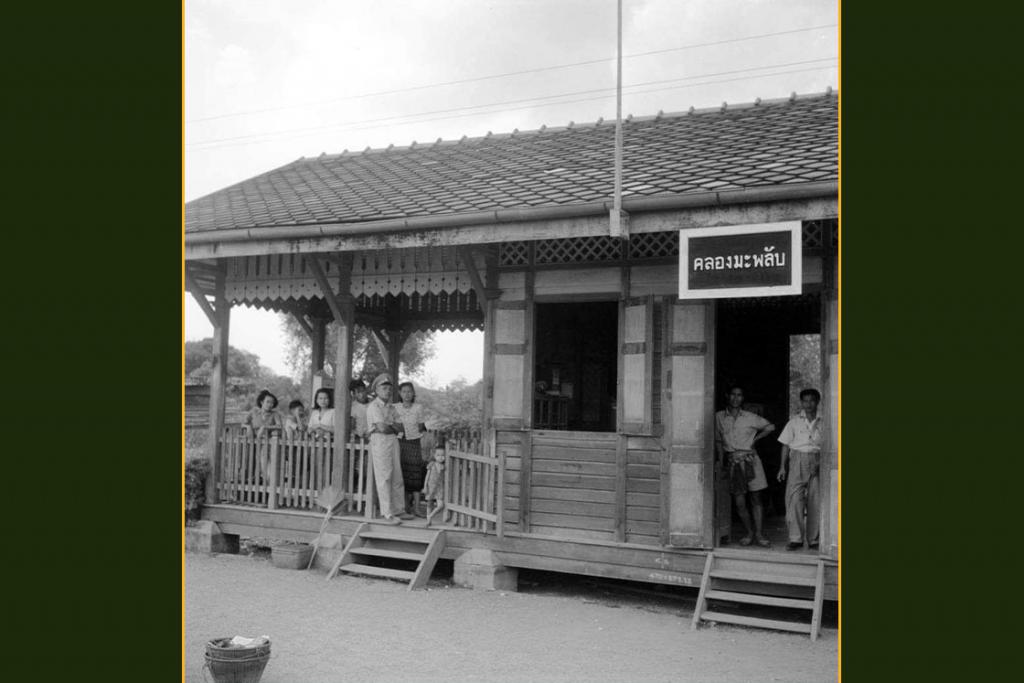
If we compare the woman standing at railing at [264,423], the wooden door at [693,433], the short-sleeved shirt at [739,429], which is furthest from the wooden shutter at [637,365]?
the woman standing at railing at [264,423]

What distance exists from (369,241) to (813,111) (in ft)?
17.0

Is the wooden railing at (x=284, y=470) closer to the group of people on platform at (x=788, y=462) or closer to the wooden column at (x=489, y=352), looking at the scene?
the wooden column at (x=489, y=352)

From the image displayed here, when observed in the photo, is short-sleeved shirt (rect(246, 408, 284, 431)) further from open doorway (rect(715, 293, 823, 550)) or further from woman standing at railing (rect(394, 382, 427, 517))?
open doorway (rect(715, 293, 823, 550))

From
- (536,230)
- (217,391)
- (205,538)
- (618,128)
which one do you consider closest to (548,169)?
(536,230)

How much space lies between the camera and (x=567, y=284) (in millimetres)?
9023

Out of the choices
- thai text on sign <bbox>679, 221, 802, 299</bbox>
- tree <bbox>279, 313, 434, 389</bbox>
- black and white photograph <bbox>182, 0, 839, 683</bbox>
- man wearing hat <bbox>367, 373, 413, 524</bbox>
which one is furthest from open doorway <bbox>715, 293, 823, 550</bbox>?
tree <bbox>279, 313, 434, 389</bbox>

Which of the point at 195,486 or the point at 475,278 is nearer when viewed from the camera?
the point at 475,278

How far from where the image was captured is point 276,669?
618 centimetres

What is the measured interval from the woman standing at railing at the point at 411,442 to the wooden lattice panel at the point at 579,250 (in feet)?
7.41

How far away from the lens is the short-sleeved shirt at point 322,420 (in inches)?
417

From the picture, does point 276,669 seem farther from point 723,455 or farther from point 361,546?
point 723,455

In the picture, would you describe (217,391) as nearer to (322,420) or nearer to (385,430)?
(322,420)

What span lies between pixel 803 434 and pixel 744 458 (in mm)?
661

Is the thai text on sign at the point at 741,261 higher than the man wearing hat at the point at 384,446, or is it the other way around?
the thai text on sign at the point at 741,261
